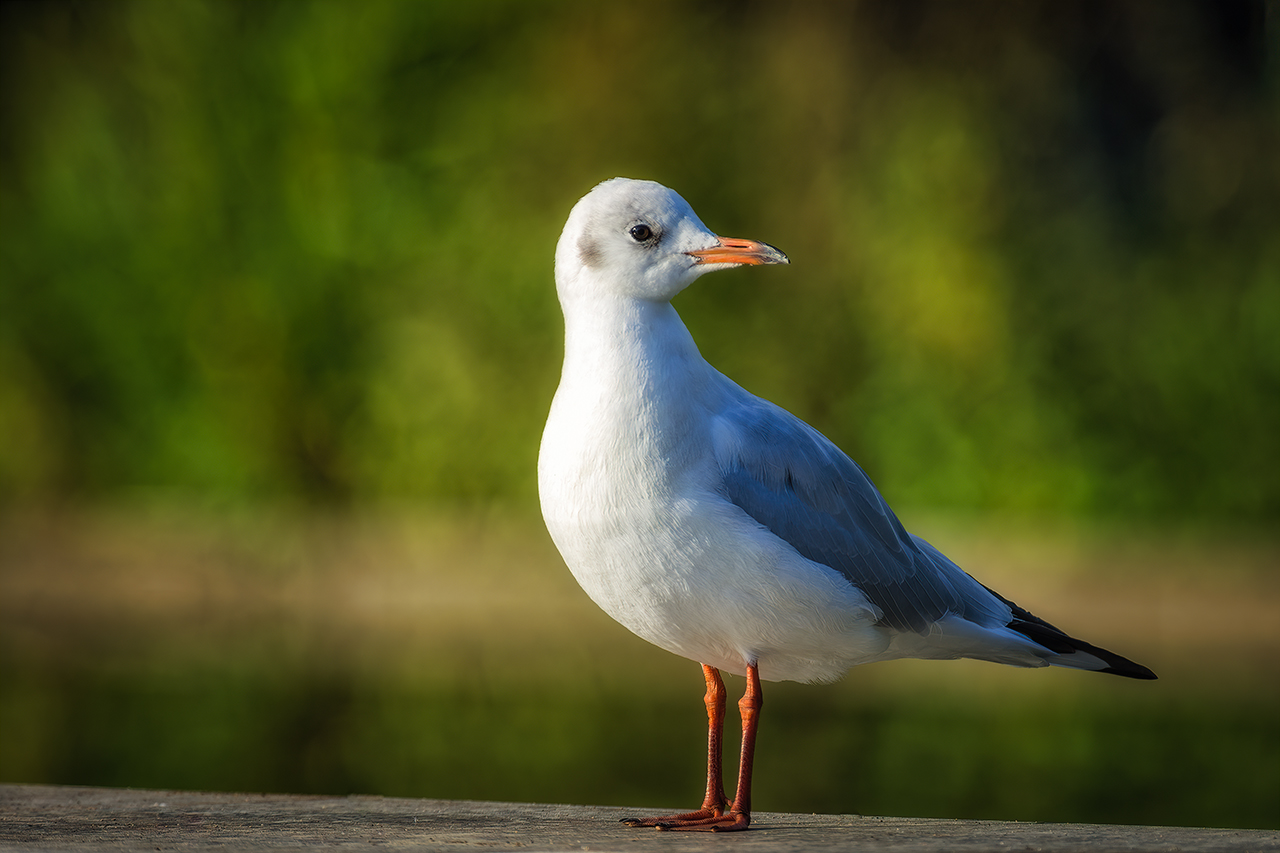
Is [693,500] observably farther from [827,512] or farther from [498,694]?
[498,694]

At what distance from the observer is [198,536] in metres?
5.36

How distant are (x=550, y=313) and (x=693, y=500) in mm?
3842

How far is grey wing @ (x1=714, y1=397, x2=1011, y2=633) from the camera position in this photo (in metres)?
2.00

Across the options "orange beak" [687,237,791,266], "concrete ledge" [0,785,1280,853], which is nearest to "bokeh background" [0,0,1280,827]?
"concrete ledge" [0,785,1280,853]

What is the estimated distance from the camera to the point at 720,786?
80.5 inches

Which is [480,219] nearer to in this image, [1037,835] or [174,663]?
[174,663]

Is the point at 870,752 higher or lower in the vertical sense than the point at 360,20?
lower

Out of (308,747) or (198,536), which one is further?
(198,536)

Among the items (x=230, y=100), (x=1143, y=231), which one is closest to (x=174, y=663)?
(x=230, y=100)

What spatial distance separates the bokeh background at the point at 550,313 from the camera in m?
4.91

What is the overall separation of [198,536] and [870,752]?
2.80m

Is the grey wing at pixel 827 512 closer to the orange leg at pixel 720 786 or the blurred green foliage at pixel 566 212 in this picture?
the orange leg at pixel 720 786

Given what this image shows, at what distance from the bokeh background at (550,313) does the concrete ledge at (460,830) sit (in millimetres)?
2160

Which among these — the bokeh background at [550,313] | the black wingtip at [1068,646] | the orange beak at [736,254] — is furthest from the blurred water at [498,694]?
the orange beak at [736,254]
